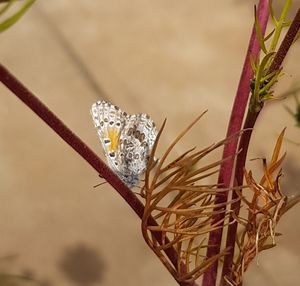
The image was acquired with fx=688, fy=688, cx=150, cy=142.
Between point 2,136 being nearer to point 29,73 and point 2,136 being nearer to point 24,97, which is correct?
point 29,73

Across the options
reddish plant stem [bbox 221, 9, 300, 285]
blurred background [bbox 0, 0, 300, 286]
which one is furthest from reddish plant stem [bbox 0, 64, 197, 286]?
blurred background [bbox 0, 0, 300, 286]

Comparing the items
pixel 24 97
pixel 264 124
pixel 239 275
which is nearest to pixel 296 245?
pixel 264 124

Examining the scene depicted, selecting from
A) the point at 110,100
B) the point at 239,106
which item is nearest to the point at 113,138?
the point at 239,106

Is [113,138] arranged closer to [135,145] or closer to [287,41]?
[135,145]


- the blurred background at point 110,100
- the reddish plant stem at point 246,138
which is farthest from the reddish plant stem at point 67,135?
the blurred background at point 110,100

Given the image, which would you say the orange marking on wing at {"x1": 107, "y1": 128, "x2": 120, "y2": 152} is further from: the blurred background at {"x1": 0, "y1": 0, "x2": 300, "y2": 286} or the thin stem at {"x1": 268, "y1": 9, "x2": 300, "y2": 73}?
the blurred background at {"x1": 0, "y1": 0, "x2": 300, "y2": 286}

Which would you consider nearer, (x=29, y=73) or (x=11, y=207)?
(x=11, y=207)

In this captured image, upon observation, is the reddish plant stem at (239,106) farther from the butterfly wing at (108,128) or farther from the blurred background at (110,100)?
the blurred background at (110,100)
